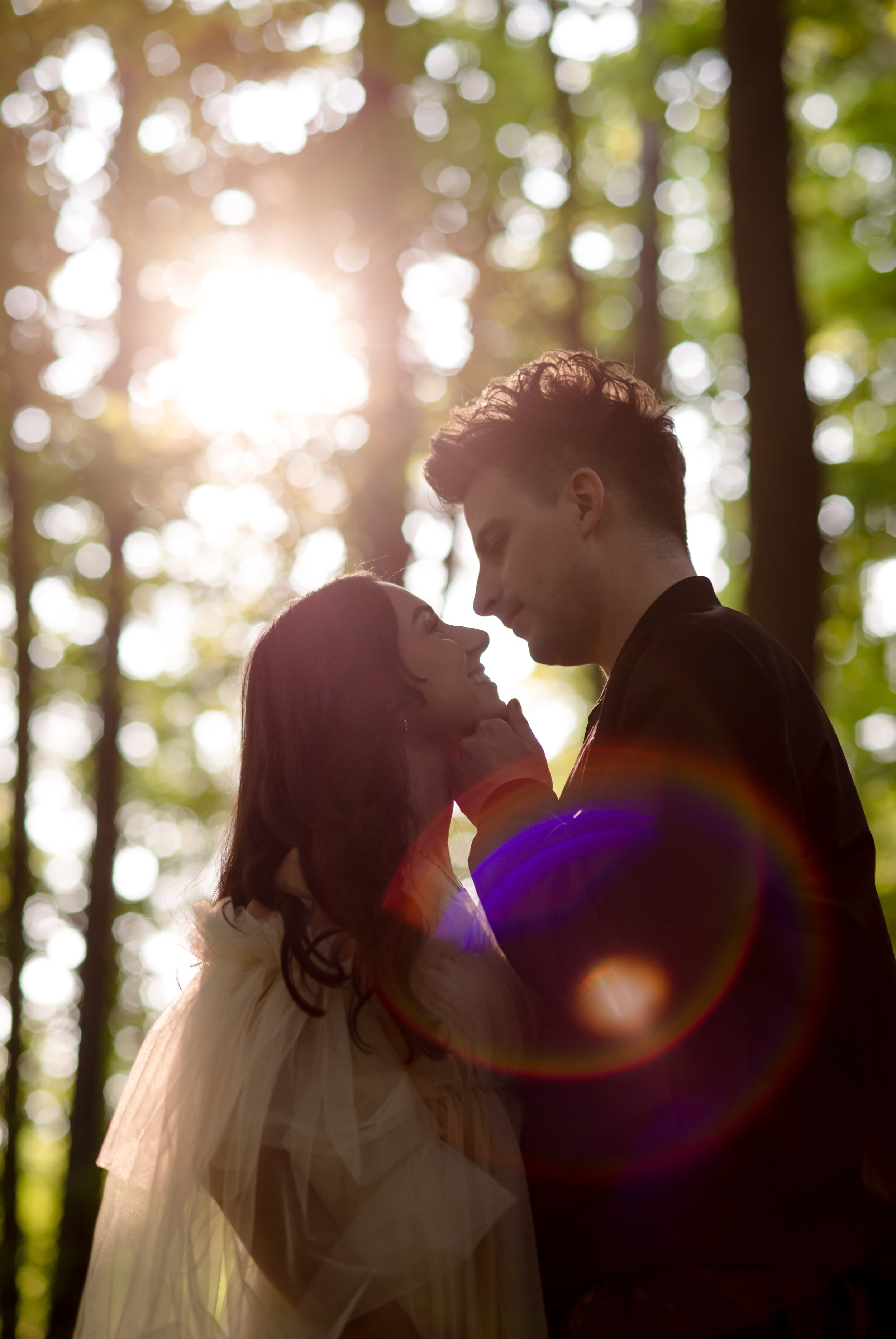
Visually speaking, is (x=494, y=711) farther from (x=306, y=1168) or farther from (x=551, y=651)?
(x=306, y=1168)

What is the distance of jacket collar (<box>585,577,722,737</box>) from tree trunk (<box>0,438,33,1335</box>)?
941cm

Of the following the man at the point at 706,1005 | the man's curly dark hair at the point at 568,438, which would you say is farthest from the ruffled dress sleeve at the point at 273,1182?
the man's curly dark hair at the point at 568,438

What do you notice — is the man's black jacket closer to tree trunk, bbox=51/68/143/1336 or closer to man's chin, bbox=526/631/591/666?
man's chin, bbox=526/631/591/666

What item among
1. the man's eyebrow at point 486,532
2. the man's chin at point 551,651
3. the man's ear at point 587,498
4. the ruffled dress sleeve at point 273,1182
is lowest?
the ruffled dress sleeve at point 273,1182

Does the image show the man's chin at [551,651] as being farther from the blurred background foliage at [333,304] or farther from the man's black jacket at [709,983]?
the blurred background foliage at [333,304]

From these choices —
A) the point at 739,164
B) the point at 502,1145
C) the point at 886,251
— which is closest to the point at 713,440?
the point at 886,251

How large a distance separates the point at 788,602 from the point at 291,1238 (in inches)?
151

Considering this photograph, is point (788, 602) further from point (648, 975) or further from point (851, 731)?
point (851, 731)

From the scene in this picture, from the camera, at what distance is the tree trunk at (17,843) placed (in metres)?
11.0

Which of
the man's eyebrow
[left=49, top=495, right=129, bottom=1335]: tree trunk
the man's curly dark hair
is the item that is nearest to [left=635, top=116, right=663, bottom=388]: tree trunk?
[left=49, top=495, right=129, bottom=1335]: tree trunk

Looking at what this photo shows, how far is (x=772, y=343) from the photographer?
5500 mm

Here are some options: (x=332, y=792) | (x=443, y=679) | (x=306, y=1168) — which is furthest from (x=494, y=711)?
(x=306, y=1168)

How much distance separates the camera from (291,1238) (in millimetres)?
2498

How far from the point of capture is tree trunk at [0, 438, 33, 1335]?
10984 mm
